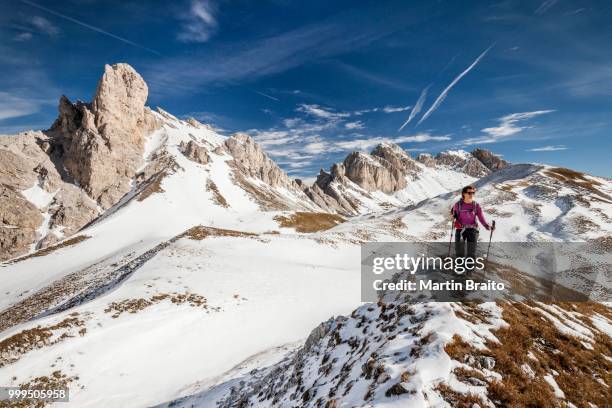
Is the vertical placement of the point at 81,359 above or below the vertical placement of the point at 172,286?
below

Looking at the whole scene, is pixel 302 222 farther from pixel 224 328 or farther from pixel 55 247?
pixel 224 328

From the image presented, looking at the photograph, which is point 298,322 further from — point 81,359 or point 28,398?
point 28,398

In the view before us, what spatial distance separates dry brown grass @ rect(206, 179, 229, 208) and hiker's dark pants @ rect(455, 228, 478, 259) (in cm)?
9202

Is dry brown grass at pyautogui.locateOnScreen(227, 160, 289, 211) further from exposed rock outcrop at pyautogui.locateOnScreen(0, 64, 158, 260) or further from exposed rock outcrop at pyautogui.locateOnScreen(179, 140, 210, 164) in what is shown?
exposed rock outcrop at pyautogui.locateOnScreen(0, 64, 158, 260)

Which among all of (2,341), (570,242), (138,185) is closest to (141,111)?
(138,185)

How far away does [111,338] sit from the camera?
17.5 m

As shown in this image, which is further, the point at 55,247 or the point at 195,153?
the point at 195,153

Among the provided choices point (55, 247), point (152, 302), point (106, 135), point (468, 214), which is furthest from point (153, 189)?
point (468, 214)

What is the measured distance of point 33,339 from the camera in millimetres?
16125

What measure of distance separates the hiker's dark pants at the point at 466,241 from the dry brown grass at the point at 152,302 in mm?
17038

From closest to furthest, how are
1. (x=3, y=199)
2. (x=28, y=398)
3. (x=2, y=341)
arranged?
(x=28, y=398), (x=2, y=341), (x=3, y=199)

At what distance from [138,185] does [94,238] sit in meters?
62.5

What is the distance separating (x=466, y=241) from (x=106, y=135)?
463 ft

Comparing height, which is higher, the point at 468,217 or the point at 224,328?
the point at 468,217
